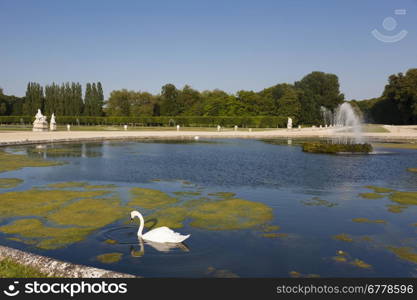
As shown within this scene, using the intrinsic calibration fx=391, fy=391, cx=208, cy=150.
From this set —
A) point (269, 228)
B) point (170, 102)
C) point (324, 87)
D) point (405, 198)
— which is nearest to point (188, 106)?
point (170, 102)

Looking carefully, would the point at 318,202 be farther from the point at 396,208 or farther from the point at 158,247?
the point at 158,247

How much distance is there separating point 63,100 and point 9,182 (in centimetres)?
8448

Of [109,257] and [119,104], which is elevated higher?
[119,104]

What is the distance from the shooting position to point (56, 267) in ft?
23.3

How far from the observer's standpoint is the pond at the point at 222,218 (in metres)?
8.79

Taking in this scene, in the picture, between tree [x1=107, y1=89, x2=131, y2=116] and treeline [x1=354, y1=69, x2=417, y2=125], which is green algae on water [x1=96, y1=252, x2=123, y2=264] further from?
tree [x1=107, y1=89, x2=131, y2=116]

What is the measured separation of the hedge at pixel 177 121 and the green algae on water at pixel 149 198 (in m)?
78.1

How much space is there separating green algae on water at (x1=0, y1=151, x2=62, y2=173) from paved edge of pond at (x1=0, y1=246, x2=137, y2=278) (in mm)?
16323

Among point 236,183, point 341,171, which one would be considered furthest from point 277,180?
point 341,171

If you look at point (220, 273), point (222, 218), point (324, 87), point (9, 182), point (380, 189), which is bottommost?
point (220, 273)

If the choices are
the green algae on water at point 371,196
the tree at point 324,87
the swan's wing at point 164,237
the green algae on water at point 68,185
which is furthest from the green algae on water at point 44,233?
the tree at point 324,87

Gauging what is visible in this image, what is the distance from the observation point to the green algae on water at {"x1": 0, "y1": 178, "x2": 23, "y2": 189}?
682 inches

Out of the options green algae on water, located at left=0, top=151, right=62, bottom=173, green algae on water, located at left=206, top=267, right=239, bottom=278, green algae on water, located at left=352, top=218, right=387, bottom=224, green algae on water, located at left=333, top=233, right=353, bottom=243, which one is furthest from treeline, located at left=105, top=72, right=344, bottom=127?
green algae on water, located at left=206, top=267, right=239, bottom=278

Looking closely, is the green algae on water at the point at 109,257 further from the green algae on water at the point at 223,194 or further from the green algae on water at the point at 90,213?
the green algae on water at the point at 223,194
